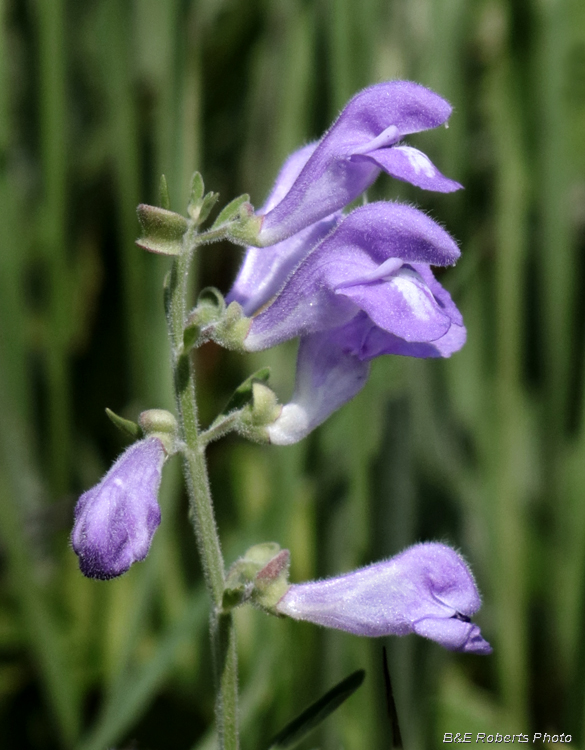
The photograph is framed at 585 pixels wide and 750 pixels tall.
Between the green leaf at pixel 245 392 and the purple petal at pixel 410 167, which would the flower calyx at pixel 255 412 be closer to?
the green leaf at pixel 245 392

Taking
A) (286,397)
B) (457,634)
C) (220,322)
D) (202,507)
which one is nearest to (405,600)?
(457,634)

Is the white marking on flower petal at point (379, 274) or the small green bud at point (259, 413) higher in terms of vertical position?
the white marking on flower petal at point (379, 274)

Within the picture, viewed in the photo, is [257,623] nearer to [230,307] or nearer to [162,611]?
[162,611]

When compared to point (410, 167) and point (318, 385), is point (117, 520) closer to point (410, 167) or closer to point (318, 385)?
point (318, 385)

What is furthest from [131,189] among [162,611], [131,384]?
[162,611]

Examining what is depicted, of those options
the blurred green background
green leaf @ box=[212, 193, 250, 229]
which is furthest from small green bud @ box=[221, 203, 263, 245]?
the blurred green background

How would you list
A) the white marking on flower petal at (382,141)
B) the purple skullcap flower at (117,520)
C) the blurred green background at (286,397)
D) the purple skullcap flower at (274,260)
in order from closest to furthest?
1. the purple skullcap flower at (117,520)
2. the white marking on flower petal at (382,141)
3. the purple skullcap flower at (274,260)
4. the blurred green background at (286,397)

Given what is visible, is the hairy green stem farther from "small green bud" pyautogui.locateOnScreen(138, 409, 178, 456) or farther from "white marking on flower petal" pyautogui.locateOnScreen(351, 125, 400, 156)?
"white marking on flower petal" pyautogui.locateOnScreen(351, 125, 400, 156)

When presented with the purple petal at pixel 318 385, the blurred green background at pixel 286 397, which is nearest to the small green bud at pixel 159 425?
the purple petal at pixel 318 385
